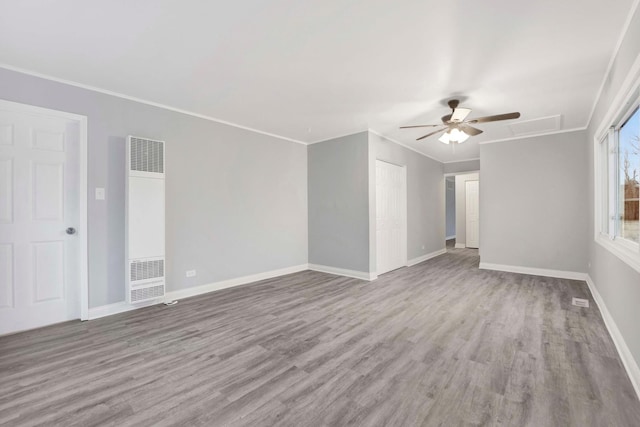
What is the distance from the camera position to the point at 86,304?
314 cm

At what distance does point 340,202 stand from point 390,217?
1135 millimetres

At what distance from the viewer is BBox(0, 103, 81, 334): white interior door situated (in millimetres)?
2797

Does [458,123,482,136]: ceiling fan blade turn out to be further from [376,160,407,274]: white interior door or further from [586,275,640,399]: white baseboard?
[586,275,640,399]: white baseboard

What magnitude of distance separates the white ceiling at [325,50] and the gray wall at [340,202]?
1370 millimetres

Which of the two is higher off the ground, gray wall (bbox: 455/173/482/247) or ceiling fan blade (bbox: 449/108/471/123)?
ceiling fan blade (bbox: 449/108/471/123)

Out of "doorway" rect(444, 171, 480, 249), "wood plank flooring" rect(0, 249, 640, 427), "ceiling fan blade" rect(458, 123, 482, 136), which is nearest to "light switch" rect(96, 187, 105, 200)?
"wood plank flooring" rect(0, 249, 640, 427)

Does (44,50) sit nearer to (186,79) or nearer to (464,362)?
(186,79)

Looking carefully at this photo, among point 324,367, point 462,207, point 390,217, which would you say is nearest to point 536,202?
point 390,217

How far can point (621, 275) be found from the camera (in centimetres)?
248

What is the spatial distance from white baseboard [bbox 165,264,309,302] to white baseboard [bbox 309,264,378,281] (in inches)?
12.2

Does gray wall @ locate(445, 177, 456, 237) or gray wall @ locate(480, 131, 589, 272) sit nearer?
gray wall @ locate(480, 131, 589, 272)

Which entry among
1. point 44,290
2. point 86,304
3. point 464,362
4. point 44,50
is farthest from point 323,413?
point 44,50

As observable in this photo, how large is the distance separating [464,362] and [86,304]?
3.86 m

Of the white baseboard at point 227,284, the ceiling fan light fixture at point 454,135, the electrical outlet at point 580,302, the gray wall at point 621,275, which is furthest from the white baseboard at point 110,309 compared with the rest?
the electrical outlet at point 580,302
